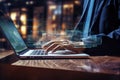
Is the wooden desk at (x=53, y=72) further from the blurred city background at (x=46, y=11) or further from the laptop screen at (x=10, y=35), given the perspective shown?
the blurred city background at (x=46, y=11)

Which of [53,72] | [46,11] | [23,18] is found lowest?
[53,72]

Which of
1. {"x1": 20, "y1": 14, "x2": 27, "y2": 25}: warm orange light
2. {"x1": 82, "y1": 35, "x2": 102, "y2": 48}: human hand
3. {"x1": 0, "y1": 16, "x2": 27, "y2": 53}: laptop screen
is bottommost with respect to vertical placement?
{"x1": 82, "y1": 35, "x2": 102, "y2": 48}: human hand

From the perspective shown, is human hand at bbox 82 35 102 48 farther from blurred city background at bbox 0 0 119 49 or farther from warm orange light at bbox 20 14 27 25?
warm orange light at bbox 20 14 27 25

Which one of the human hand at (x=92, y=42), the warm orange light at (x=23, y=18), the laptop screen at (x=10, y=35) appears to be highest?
the warm orange light at (x=23, y=18)

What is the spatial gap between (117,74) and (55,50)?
350 millimetres

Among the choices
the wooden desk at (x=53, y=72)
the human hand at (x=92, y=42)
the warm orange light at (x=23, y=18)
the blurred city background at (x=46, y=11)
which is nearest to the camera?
the wooden desk at (x=53, y=72)

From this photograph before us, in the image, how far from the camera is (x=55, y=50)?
2.58ft

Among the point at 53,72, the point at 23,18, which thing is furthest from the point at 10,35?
the point at 23,18

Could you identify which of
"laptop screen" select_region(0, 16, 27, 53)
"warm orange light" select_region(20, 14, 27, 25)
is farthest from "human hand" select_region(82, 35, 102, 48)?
"warm orange light" select_region(20, 14, 27, 25)

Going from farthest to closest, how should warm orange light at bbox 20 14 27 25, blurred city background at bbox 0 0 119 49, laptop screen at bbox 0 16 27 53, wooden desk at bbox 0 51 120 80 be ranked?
warm orange light at bbox 20 14 27 25 < blurred city background at bbox 0 0 119 49 < laptop screen at bbox 0 16 27 53 < wooden desk at bbox 0 51 120 80

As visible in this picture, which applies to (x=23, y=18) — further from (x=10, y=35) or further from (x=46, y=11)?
(x=10, y=35)

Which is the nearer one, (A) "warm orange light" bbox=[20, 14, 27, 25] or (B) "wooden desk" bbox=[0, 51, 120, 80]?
(B) "wooden desk" bbox=[0, 51, 120, 80]

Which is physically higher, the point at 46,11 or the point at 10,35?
the point at 46,11

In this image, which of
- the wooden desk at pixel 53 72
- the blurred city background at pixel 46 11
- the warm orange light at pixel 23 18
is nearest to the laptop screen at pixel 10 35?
the wooden desk at pixel 53 72
